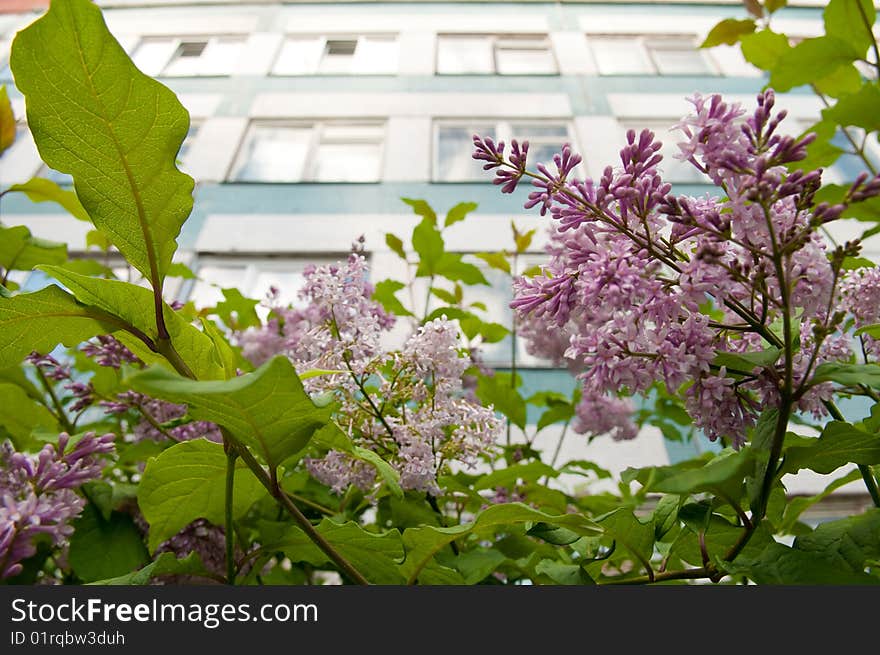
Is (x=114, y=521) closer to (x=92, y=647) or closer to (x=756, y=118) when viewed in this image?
(x=92, y=647)

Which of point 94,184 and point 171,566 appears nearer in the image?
point 94,184

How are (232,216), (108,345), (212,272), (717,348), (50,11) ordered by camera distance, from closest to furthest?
(50,11) → (717,348) → (108,345) → (212,272) → (232,216)

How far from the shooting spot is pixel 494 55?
6.20m

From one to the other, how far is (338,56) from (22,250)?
5.90 metres

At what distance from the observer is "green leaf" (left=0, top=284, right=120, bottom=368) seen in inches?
20.6

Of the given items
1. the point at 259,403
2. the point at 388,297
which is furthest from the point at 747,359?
the point at 388,297

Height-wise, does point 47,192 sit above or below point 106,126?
above

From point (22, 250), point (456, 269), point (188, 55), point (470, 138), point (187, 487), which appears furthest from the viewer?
point (188, 55)

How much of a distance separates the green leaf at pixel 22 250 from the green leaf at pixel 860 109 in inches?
55.3

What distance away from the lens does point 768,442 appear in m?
0.50

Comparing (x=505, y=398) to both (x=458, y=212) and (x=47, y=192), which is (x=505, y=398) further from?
(x=47, y=192)

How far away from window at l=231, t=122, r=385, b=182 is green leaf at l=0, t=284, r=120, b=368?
4.26 metres

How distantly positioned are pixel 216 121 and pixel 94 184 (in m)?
5.22

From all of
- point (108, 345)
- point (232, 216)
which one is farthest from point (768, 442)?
point (232, 216)
